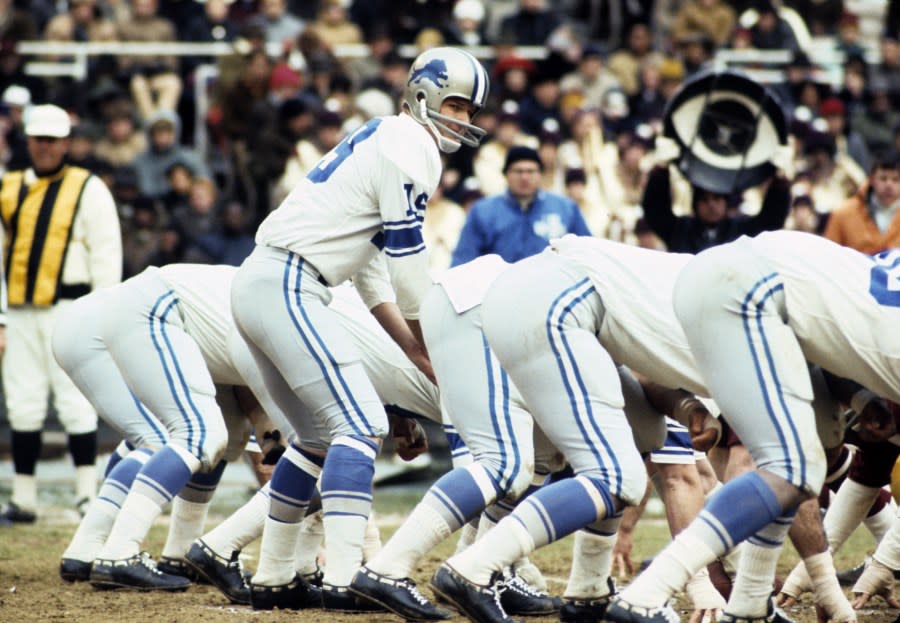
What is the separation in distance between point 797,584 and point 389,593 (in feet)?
6.46

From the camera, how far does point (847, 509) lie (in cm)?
732

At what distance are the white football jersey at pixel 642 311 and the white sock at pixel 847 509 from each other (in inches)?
70.0

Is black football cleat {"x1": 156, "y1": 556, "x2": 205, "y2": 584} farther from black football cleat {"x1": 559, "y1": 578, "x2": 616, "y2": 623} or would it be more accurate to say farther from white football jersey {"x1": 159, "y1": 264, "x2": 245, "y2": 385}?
black football cleat {"x1": 559, "y1": 578, "x2": 616, "y2": 623}

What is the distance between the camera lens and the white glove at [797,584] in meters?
6.87

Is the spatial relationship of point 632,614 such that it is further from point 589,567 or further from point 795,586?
point 795,586

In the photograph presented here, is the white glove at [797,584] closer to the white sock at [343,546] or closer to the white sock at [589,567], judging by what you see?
the white sock at [589,567]

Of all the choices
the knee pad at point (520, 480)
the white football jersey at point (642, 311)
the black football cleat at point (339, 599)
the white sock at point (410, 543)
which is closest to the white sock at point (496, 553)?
the white sock at point (410, 543)

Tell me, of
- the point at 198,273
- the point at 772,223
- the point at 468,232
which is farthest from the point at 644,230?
the point at 198,273

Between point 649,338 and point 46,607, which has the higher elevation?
point 649,338

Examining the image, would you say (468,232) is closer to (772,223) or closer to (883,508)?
(772,223)

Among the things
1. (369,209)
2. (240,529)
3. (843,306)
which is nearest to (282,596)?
(240,529)

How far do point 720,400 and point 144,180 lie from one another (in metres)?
9.89

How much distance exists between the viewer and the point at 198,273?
25.4 ft

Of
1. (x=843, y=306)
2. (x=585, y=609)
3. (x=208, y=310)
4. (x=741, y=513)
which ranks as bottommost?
(x=585, y=609)
